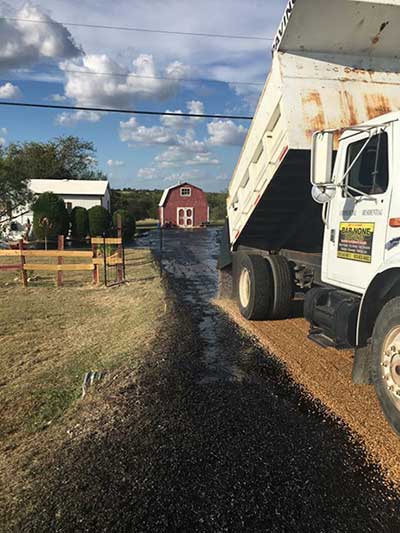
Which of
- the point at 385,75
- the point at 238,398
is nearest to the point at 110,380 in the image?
the point at 238,398

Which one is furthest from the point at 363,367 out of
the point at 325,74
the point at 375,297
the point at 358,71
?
the point at 358,71

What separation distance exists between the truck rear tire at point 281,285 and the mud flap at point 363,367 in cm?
282

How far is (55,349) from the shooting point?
629 cm

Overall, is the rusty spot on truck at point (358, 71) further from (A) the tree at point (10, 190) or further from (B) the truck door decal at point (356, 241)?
(A) the tree at point (10, 190)

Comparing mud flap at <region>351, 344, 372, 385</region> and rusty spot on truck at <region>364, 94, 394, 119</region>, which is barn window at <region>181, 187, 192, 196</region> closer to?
rusty spot on truck at <region>364, 94, 394, 119</region>

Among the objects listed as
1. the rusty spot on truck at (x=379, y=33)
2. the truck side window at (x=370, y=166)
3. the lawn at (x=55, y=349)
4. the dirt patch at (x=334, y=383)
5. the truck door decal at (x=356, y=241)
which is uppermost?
the rusty spot on truck at (x=379, y=33)

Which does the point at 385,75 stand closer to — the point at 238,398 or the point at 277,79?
the point at 277,79

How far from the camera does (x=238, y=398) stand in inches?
170

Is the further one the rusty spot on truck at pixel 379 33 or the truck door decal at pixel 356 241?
the rusty spot on truck at pixel 379 33

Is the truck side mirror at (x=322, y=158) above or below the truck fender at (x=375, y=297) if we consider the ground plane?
above

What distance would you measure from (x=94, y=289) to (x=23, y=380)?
5.82m

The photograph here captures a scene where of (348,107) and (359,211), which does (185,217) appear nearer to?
(348,107)

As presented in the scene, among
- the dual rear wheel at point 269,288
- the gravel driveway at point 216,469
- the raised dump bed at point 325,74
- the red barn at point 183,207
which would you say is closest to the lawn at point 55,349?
the gravel driveway at point 216,469

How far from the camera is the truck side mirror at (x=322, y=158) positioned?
4284mm
